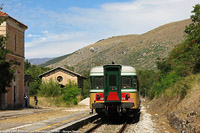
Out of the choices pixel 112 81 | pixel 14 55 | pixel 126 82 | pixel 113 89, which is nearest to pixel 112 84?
pixel 112 81

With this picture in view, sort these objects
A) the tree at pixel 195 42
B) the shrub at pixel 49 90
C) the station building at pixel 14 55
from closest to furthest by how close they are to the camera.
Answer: the tree at pixel 195 42 → the station building at pixel 14 55 → the shrub at pixel 49 90

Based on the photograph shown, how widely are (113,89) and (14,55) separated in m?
18.6

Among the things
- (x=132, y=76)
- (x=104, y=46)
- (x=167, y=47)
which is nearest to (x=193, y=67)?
(x=132, y=76)

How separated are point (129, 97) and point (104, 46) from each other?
179980mm

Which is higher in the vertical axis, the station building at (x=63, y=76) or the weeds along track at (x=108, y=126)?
the station building at (x=63, y=76)

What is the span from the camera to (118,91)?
15.8 meters

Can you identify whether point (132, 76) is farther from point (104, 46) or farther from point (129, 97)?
point (104, 46)

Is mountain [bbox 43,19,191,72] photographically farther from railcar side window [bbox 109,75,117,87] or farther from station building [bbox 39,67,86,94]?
railcar side window [bbox 109,75,117,87]

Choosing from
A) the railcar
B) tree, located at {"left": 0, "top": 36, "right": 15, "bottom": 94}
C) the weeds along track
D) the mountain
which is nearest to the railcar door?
the railcar

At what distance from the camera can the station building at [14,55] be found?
29141mm

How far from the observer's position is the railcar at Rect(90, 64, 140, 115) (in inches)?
617

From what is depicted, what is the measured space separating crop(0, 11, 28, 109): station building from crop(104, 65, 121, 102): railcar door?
15803 mm

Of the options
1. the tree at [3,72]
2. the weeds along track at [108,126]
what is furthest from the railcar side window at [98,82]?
the tree at [3,72]

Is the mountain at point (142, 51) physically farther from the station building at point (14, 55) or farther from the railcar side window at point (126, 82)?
the railcar side window at point (126, 82)
